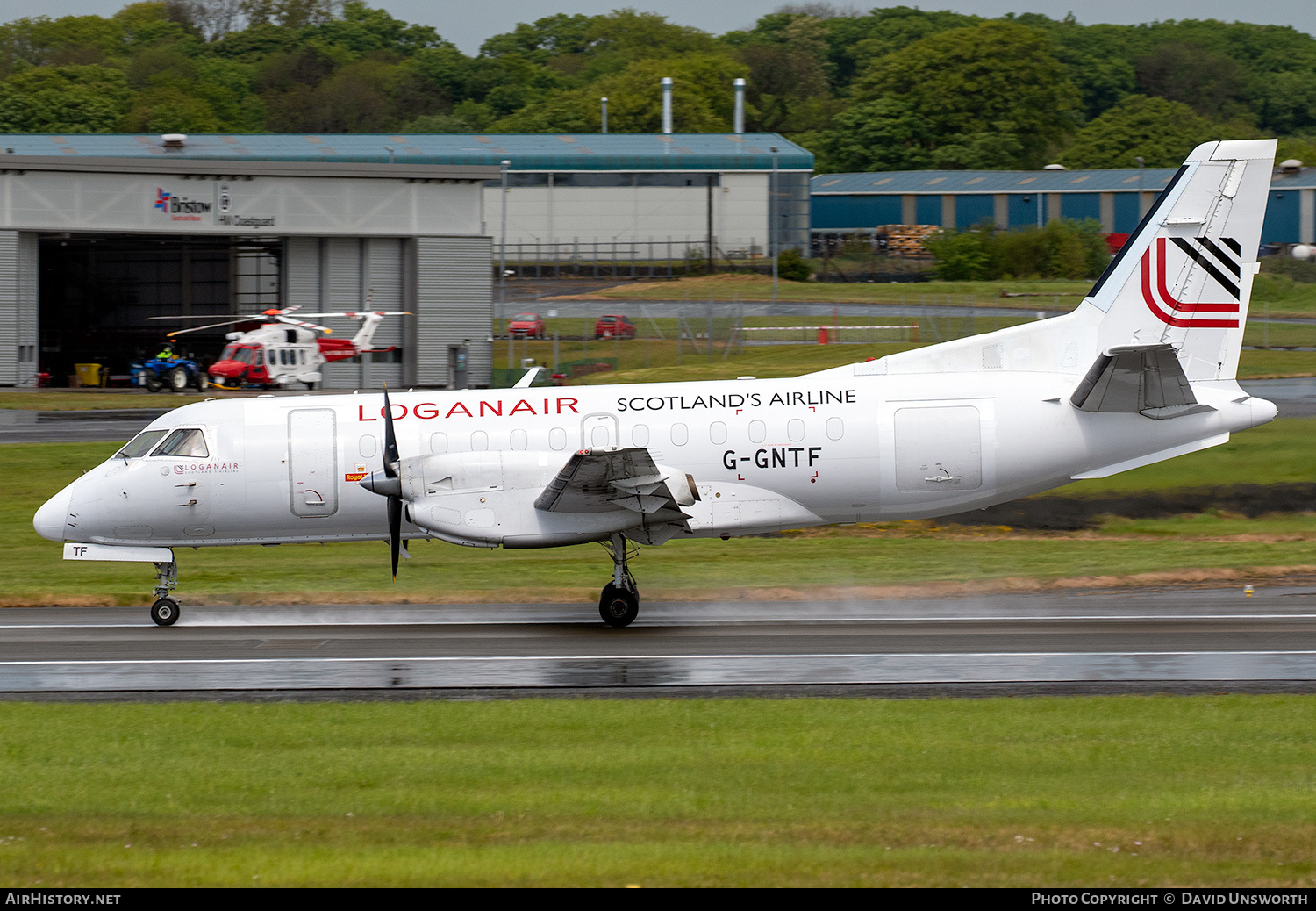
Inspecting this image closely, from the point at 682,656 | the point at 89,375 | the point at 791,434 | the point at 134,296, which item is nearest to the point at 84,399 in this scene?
the point at 89,375

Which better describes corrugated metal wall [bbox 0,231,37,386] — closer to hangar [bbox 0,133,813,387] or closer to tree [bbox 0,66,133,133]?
hangar [bbox 0,133,813,387]

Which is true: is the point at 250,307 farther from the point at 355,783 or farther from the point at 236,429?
the point at 355,783

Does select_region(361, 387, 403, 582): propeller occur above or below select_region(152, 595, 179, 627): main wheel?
above

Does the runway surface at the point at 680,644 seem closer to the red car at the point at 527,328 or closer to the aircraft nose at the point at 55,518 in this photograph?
the aircraft nose at the point at 55,518

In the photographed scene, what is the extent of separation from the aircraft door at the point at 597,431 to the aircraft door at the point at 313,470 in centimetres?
384

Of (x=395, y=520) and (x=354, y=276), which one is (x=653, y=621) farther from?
(x=354, y=276)

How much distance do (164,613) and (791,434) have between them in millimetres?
9978

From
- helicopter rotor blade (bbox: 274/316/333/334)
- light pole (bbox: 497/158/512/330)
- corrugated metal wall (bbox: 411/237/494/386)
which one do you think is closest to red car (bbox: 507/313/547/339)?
light pole (bbox: 497/158/512/330)

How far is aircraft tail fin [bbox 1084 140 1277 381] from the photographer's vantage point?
2062 cm

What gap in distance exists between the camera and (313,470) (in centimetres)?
2056

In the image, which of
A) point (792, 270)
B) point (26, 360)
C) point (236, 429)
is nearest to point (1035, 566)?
point (236, 429)

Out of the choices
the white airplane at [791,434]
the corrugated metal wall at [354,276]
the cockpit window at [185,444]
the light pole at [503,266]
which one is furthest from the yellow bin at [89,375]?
the cockpit window at [185,444]

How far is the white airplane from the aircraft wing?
0.10 m

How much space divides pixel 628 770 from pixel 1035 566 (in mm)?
15226
